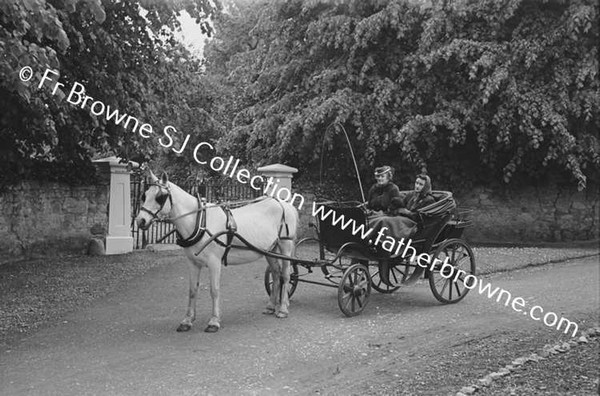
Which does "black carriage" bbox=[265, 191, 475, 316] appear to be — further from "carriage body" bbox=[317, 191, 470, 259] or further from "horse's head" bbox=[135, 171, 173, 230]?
"horse's head" bbox=[135, 171, 173, 230]

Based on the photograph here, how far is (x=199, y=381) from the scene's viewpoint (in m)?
5.28

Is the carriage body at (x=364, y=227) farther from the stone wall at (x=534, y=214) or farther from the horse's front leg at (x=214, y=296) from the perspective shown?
the stone wall at (x=534, y=214)

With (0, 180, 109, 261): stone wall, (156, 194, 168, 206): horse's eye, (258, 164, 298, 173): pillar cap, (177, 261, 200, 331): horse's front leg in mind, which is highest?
(258, 164, 298, 173): pillar cap

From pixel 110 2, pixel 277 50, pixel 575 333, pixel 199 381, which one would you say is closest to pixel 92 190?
pixel 110 2

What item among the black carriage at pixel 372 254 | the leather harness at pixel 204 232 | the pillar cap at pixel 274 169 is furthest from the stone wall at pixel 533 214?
the leather harness at pixel 204 232

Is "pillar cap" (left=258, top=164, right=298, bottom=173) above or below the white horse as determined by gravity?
above

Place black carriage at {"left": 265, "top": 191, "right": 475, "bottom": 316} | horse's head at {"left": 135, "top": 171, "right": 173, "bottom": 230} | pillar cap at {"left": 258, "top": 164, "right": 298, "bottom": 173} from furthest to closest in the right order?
pillar cap at {"left": 258, "top": 164, "right": 298, "bottom": 173} → black carriage at {"left": 265, "top": 191, "right": 475, "bottom": 316} → horse's head at {"left": 135, "top": 171, "right": 173, "bottom": 230}

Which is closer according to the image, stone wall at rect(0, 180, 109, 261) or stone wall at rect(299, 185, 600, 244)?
stone wall at rect(0, 180, 109, 261)

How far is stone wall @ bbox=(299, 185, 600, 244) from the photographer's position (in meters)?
16.9

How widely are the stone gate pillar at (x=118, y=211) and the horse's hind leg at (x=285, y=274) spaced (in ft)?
20.0

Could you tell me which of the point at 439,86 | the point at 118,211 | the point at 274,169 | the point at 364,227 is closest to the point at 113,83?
the point at 364,227

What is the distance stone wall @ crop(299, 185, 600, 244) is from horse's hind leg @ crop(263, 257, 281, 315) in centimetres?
863

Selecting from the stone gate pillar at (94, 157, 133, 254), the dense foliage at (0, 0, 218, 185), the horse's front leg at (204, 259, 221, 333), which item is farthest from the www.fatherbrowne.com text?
the stone gate pillar at (94, 157, 133, 254)

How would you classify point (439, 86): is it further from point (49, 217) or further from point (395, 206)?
point (49, 217)
